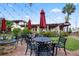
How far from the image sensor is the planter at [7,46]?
14.8 feet

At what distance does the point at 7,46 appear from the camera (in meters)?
4.52

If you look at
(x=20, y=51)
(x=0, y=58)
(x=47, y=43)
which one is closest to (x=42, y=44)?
(x=47, y=43)

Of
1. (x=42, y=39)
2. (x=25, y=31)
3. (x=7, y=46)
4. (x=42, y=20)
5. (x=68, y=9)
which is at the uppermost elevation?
(x=68, y=9)

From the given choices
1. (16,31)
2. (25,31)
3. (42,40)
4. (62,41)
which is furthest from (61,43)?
(16,31)

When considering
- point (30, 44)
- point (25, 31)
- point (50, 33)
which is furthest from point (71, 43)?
point (25, 31)

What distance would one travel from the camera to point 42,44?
452cm

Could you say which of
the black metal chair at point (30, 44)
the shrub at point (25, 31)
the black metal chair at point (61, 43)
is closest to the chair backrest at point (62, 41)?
the black metal chair at point (61, 43)

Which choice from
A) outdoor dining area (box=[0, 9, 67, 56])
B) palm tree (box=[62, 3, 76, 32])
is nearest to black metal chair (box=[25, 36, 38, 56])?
outdoor dining area (box=[0, 9, 67, 56])

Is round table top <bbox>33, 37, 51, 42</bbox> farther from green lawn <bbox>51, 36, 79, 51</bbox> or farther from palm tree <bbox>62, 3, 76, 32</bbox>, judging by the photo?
→ palm tree <bbox>62, 3, 76, 32</bbox>

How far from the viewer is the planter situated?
14.8 feet

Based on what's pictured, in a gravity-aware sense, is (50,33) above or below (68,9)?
below

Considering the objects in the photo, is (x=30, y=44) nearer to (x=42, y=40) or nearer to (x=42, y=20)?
(x=42, y=40)

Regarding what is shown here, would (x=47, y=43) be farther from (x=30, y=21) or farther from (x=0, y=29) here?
(x=0, y=29)

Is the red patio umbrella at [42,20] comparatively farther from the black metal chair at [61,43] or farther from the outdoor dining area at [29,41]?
the black metal chair at [61,43]
